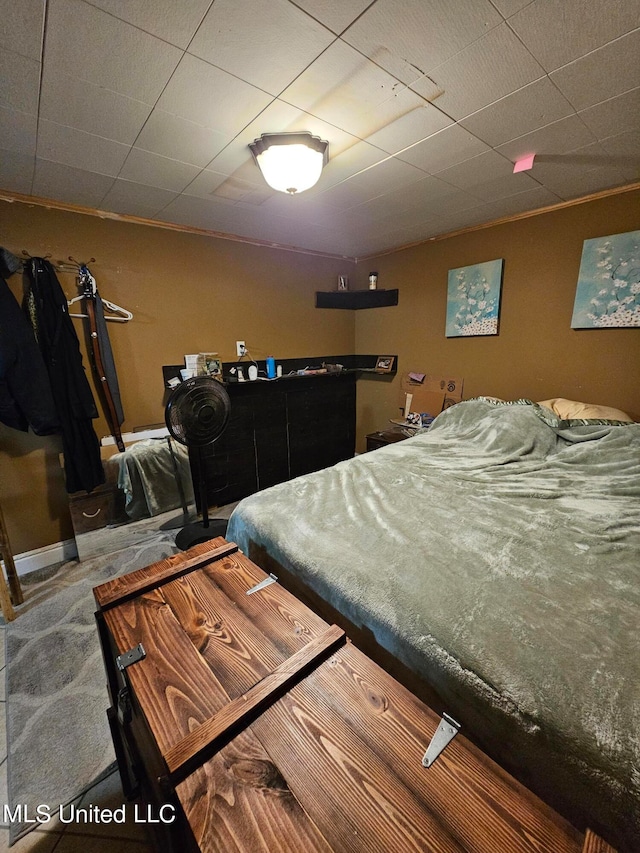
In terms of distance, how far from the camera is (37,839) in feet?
3.45

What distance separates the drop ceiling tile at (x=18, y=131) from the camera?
1.36 meters

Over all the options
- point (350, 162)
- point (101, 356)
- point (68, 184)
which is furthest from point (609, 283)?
point (101, 356)

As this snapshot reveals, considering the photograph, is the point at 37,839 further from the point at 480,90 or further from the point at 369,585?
the point at 480,90

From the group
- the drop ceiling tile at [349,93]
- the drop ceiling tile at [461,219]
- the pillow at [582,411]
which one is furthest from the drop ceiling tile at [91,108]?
the pillow at [582,411]

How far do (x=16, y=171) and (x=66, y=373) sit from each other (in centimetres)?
111

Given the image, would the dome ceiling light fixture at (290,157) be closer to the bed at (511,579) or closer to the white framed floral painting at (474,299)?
the bed at (511,579)

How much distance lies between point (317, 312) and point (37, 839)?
378cm

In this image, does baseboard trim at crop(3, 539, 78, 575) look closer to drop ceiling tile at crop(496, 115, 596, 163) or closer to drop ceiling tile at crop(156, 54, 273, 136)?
drop ceiling tile at crop(156, 54, 273, 136)

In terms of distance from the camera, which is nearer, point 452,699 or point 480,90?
point 452,699

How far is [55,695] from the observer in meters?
1.47

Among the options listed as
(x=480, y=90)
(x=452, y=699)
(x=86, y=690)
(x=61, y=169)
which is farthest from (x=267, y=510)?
(x=61, y=169)

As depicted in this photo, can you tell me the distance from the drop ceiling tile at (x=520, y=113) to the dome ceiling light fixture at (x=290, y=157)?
66cm

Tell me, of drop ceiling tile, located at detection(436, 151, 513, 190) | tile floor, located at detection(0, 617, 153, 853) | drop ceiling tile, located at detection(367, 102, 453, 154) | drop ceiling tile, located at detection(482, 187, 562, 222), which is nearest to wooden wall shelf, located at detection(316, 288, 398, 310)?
drop ceiling tile, located at detection(482, 187, 562, 222)

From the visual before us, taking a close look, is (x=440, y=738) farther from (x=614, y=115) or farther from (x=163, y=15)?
(x=614, y=115)
